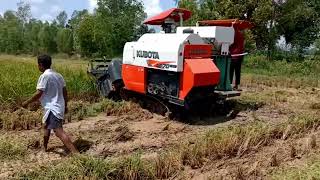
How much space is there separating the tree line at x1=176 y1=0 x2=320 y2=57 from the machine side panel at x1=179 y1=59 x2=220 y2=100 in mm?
15003

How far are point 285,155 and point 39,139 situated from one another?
12.3 feet

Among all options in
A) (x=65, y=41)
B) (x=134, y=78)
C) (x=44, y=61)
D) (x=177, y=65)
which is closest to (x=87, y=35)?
(x=65, y=41)

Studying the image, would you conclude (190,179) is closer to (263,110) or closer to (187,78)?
(187,78)

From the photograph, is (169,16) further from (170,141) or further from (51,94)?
(51,94)

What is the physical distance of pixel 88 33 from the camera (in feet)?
112

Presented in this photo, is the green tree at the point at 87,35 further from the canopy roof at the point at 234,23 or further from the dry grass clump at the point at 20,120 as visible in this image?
the dry grass clump at the point at 20,120

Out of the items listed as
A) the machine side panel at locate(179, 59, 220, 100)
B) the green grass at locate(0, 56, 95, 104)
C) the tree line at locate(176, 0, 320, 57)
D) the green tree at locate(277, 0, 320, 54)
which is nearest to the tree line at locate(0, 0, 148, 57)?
the tree line at locate(176, 0, 320, 57)

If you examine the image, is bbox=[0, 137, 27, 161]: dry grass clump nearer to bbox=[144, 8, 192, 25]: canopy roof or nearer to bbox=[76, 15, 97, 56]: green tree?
bbox=[144, 8, 192, 25]: canopy roof

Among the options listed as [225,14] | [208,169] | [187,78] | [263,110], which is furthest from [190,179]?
[225,14]

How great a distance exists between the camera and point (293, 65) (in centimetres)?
2295

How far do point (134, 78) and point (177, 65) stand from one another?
1.54m

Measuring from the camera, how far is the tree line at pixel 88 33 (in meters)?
33.4

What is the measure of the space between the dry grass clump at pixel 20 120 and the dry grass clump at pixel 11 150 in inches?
52.5

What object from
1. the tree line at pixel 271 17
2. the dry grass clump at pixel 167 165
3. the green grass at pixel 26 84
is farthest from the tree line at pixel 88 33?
the dry grass clump at pixel 167 165
